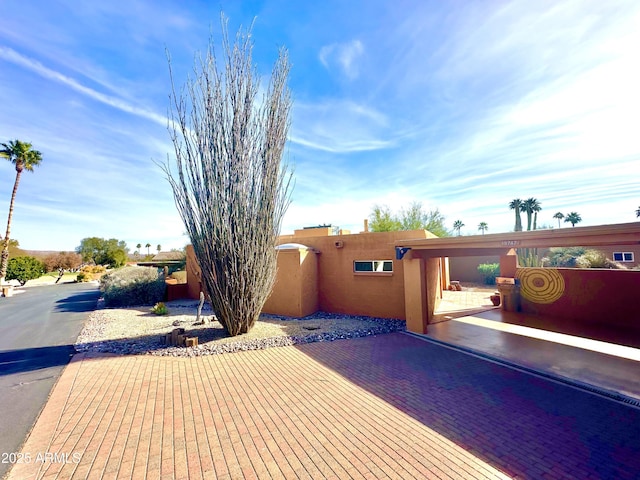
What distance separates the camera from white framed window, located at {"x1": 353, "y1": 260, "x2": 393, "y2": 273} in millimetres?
11742

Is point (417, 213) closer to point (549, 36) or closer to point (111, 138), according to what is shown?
point (549, 36)

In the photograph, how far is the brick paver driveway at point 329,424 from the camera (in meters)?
3.53

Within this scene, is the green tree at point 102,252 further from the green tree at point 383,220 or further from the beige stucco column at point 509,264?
the beige stucco column at point 509,264

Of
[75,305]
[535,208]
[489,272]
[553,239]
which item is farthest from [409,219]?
[75,305]

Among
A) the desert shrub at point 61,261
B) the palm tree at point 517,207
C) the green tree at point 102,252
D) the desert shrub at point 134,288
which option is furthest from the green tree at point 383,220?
the desert shrub at point 61,261

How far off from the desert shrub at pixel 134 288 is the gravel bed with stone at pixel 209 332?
315 cm

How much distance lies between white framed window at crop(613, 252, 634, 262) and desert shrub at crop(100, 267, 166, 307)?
1423 inches

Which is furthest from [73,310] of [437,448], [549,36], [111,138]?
[549,36]

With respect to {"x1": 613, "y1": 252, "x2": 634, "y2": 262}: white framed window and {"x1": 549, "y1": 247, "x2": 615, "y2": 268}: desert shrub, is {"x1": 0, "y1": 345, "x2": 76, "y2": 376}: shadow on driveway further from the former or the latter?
{"x1": 613, "y1": 252, "x2": 634, "y2": 262}: white framed window

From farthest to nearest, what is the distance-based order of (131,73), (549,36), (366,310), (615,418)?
(366,310) → (131,73) → (549,36) → (615,418)

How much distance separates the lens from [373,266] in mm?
12141

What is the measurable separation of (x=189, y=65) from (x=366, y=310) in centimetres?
1164

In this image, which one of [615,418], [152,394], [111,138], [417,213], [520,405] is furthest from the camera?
[417,213]

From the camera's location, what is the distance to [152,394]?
18.3 ft
